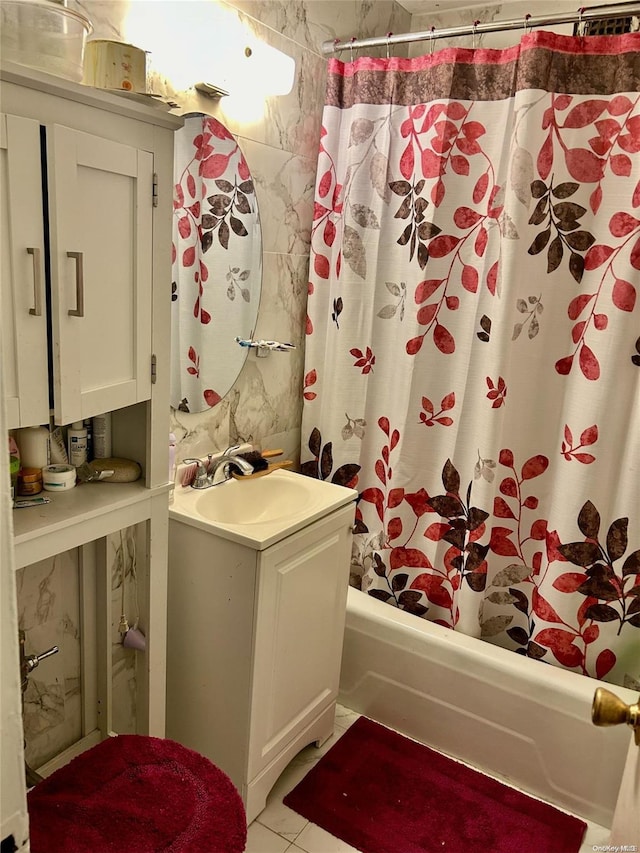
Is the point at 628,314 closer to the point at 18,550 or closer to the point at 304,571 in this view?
the point at 304,571

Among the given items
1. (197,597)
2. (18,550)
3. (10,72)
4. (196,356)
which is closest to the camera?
(10,72)

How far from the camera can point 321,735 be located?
81.0 inches

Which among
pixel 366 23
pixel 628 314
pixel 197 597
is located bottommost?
pixel 197 597

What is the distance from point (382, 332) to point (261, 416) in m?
0.48

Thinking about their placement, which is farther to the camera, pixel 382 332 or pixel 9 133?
pixel 382 332

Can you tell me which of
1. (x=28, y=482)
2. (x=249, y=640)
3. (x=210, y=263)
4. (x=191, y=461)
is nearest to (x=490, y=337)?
(x=210, y=263)

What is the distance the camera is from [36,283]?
3.34 ft

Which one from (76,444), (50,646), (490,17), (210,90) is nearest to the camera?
(76,444)

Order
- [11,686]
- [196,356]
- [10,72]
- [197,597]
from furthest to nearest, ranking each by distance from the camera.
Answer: [196,356], [197,597], [10,72], [11,686]

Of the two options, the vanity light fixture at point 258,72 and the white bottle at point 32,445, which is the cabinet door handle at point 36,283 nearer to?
the white bottle at point 32,445

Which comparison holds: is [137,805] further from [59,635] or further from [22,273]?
[22,273]

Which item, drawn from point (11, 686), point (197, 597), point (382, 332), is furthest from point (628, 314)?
point (11, 686)

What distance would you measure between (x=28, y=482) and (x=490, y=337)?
1309mm

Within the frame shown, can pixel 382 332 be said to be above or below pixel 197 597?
above
